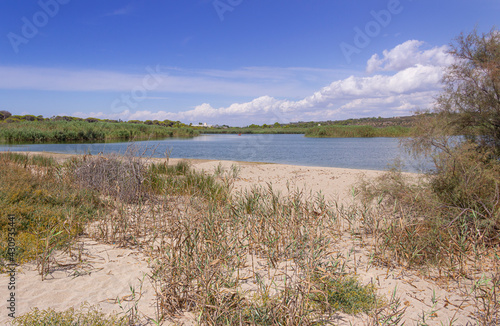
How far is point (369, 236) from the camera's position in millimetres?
4875

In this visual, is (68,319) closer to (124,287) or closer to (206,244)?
(124,287)

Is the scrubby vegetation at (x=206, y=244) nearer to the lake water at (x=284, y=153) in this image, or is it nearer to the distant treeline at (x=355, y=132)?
the lake water at (x=284, y=153)

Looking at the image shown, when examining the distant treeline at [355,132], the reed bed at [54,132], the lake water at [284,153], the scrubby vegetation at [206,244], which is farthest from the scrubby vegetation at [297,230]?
the distant treeline at [355,132]

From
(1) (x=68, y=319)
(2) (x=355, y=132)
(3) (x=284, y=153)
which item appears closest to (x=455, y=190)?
(1) (x=68, y=319)

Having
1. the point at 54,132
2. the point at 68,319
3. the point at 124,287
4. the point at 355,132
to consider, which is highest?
the point at 355,132

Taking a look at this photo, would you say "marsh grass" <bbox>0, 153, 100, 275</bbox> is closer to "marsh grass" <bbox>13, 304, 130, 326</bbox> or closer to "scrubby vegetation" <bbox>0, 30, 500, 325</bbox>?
"scrubby vegetation" <bbox>0, 30, 500, 325</bbox>

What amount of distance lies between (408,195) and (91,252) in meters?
5.31

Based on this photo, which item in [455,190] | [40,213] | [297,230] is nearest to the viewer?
[297,230]

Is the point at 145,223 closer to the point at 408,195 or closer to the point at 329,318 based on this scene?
the point at 329,318

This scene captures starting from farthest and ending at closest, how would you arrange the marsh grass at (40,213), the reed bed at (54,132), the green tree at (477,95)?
the reed bed at (54,132) < the green tree at (477,95) < the marsh grass at (40,213)

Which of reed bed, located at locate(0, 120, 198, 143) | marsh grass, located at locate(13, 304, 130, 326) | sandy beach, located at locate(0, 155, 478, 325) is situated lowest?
sandy beach, located at locate(0, 155, 478, 325)

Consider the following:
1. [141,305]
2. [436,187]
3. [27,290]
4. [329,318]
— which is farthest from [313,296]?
[436,187]

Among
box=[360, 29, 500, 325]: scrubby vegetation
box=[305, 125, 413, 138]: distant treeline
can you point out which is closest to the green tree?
box=[360, 29, 500, 325]: scrubby vegetation

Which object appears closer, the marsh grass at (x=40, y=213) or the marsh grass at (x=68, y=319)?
the marsh grass at (x=68, y=319)
